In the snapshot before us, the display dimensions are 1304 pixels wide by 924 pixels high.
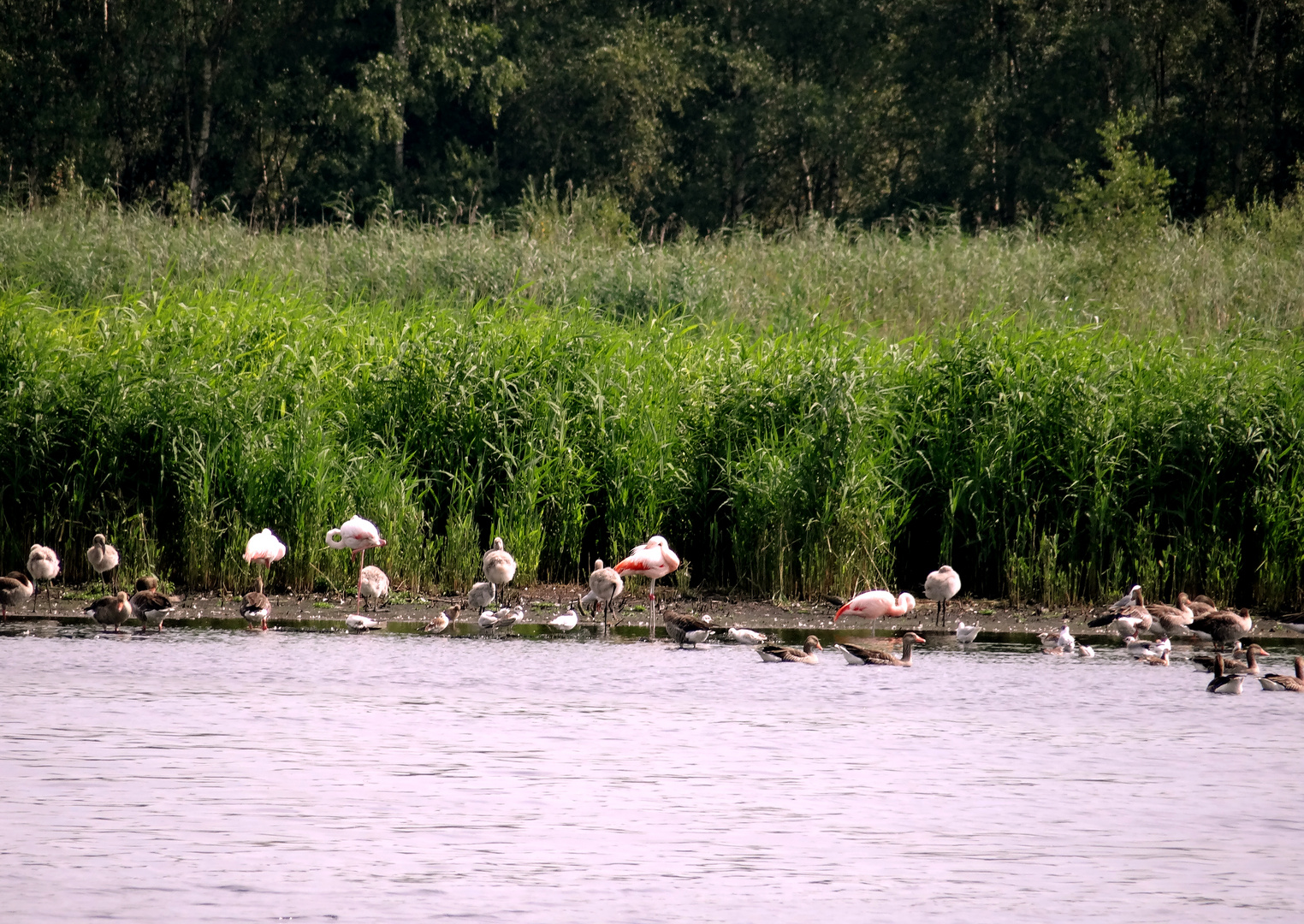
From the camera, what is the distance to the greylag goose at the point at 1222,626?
39.4 ft

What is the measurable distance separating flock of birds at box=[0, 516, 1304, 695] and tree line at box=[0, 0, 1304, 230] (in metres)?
26.1

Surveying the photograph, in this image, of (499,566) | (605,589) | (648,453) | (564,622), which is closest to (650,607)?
(605,589)

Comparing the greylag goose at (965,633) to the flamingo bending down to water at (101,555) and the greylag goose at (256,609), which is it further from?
the flamingo bending down to water at (101,555)

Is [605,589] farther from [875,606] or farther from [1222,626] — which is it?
[1222,626]

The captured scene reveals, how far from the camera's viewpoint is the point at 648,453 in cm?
1409

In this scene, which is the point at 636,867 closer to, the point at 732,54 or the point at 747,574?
the point at 747,574

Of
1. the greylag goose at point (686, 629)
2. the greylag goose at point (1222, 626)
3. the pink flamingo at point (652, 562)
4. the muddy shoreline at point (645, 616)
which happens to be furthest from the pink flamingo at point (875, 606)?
the greylag goose at point (1222, 626)

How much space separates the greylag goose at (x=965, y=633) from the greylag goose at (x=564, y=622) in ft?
9.17

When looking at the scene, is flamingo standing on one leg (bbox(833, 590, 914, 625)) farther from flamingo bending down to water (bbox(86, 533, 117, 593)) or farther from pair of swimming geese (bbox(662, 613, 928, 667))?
A: flamingo bending down to water (bbox(86, 533, 117, 593))

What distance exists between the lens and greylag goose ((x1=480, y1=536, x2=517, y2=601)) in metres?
12.6

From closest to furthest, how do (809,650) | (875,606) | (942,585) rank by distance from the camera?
1. (809,650)
2. (875,606)
3. (942,585)

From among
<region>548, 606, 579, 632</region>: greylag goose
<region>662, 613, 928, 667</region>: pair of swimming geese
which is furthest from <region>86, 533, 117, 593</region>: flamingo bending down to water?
<region>662, 613, 928, 667</region>: pair of swimming geese

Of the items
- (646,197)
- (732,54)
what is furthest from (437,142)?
(732,54)

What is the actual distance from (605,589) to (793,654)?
207cm
